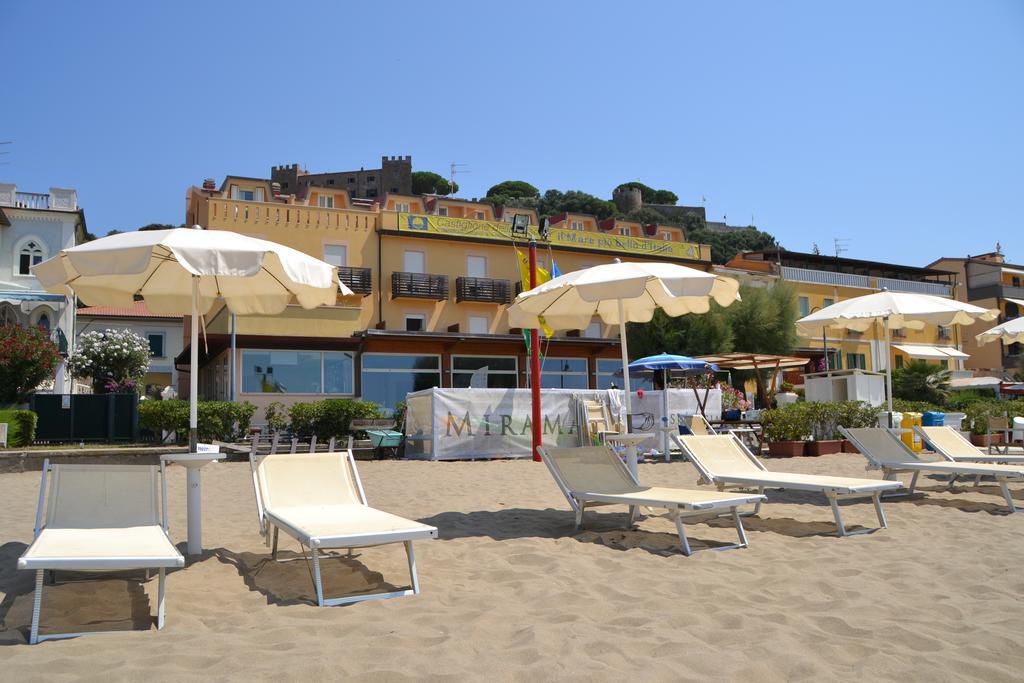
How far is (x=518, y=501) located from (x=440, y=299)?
23550 mm

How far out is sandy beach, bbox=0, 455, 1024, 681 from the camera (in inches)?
135

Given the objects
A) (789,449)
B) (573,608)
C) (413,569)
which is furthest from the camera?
(789,449)

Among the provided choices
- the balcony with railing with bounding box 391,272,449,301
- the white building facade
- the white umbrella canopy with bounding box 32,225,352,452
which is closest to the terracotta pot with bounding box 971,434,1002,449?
the white umbrella canopy with bounding box 32,225,352,452

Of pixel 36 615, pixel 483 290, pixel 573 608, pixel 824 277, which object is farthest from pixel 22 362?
pixel 824 277

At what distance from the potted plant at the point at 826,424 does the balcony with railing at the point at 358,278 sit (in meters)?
19.1

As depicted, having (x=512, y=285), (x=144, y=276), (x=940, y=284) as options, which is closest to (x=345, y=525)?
(x=144, y=276)

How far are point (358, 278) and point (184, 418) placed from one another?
14.7 m

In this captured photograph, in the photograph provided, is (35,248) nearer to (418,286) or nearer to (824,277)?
(418,286)

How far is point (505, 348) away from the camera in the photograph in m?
28.7

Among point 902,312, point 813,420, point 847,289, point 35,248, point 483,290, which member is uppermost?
point 35,248

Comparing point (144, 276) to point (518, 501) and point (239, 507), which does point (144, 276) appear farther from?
point (518, 501)

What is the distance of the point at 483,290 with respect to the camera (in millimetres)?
32562

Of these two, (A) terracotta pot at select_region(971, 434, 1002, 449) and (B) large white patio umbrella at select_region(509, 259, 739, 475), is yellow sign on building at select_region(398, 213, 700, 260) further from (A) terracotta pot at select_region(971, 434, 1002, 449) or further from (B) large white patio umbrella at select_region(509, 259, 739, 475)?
(B) large white patio umbrella at select_region(509, 259, 739, 475)

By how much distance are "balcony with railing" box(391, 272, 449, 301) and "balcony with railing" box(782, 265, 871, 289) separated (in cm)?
1920
